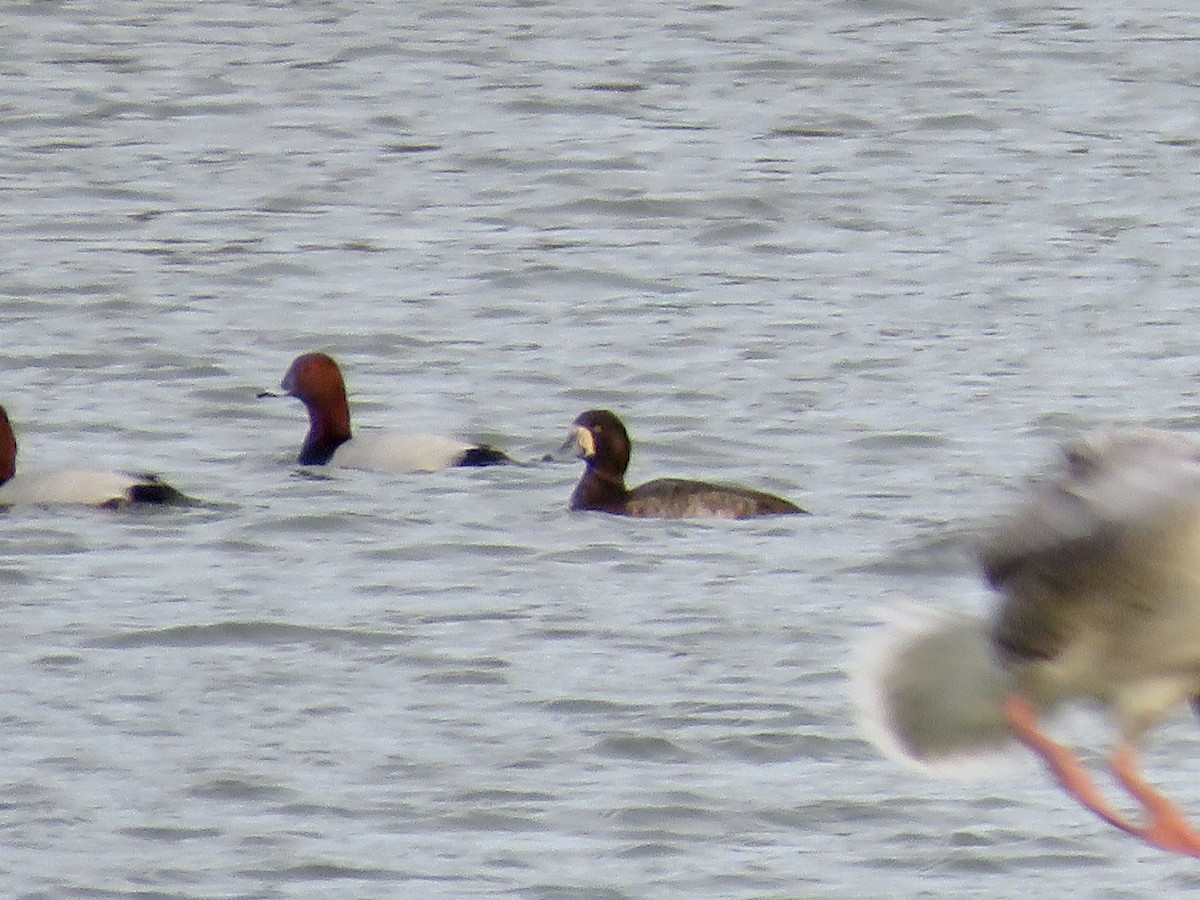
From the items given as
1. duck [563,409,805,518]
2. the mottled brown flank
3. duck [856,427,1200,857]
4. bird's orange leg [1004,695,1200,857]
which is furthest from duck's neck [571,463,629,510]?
bird's orange leg [1004,695,1200,857]

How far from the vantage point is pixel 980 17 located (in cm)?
2583

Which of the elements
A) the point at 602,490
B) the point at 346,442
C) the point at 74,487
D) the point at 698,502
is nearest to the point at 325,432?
the point at 346,442

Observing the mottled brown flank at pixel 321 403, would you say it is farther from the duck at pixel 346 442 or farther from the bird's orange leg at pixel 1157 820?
the bird's orange leg at pixel 1157 820

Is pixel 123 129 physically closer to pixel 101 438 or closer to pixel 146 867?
pixel 101 438

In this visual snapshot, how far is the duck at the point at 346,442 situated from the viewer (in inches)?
505

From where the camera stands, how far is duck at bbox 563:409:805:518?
1187cm

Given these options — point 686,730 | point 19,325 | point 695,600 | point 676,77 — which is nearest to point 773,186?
point 676,77

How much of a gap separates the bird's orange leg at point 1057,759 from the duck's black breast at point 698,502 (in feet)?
27.1

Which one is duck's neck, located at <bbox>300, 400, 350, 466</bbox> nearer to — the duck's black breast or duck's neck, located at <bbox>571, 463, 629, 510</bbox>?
duck's neck, located at <bbox>571, 463, 629, 510</bbox>

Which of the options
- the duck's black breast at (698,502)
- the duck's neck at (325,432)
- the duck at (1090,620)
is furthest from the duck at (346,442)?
the duck at (1090,620)

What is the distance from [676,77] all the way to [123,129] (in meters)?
4.02

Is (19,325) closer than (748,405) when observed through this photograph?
No

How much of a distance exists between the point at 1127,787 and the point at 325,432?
33.0 feet

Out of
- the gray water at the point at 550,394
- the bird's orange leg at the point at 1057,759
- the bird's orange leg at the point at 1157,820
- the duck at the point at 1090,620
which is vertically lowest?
the gray water at the point at 550,394
